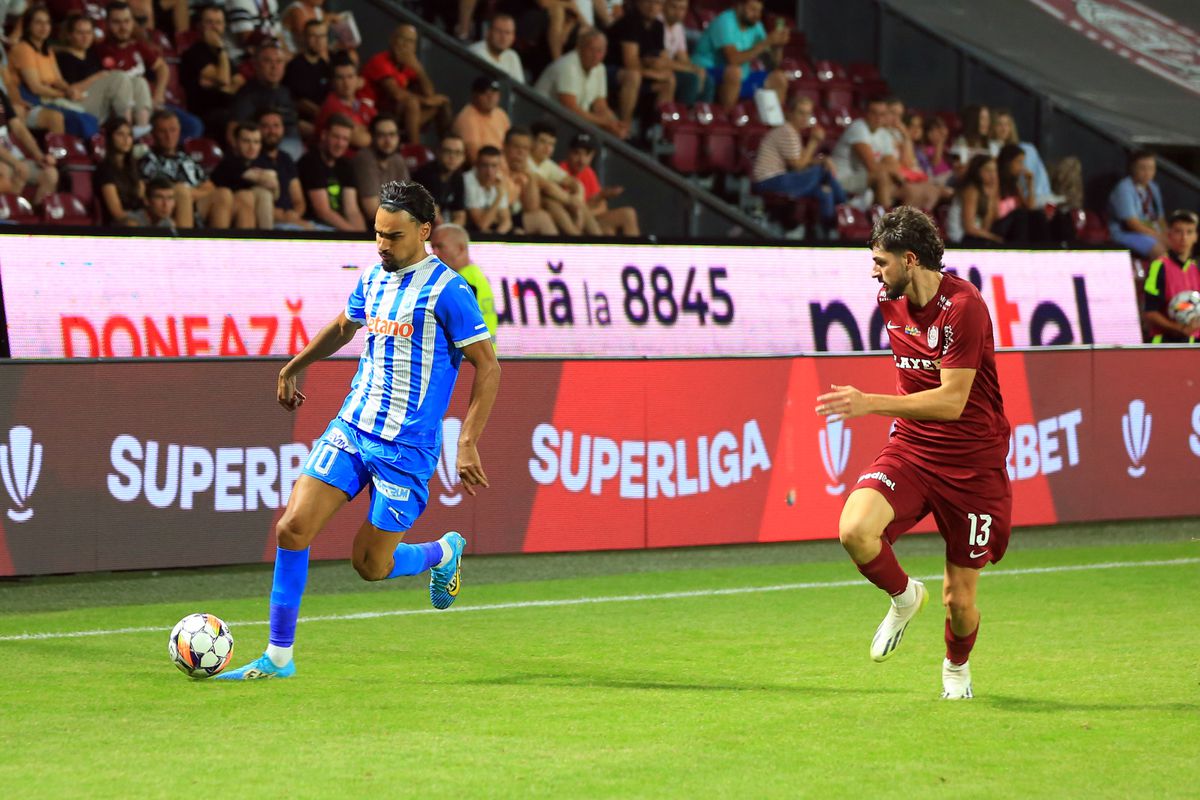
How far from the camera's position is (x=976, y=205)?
59.1ft

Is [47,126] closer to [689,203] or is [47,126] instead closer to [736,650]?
[689,203]

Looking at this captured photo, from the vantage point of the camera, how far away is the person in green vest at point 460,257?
11922 mm

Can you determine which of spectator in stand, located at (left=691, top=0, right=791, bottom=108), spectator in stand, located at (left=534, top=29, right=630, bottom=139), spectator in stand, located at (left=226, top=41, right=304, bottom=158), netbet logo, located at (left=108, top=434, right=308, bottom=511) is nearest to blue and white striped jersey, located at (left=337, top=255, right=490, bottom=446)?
netbet logo, located at (left=108, top=434, right=308, bottom=511)

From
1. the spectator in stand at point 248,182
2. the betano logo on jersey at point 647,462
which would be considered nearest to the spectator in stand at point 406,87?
the spectator in stand at point 248,182

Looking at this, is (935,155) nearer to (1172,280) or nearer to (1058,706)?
(1172,280)

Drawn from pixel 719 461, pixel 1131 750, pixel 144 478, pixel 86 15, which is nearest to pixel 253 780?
pixel 1131 750

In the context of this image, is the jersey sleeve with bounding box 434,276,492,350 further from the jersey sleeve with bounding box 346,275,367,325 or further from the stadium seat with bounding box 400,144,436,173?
the stadium seat with bounding box 400,144,436,173

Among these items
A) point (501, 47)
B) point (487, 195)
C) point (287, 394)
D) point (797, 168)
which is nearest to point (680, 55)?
point (797, 168)

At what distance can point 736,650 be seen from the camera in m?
8.65

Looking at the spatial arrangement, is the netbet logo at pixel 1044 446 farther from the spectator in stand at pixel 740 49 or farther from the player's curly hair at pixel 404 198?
the player's curly hair at pixel 404 198

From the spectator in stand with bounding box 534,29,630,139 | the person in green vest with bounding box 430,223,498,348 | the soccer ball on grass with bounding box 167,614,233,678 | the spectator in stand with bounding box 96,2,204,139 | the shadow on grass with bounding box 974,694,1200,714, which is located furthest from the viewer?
the spectator in stand with bounding box 534,29,630,139

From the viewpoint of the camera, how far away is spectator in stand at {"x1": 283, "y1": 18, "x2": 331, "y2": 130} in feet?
49.2

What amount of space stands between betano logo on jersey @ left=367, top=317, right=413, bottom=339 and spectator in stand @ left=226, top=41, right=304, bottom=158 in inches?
278

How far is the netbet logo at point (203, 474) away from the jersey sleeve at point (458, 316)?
3540mm
